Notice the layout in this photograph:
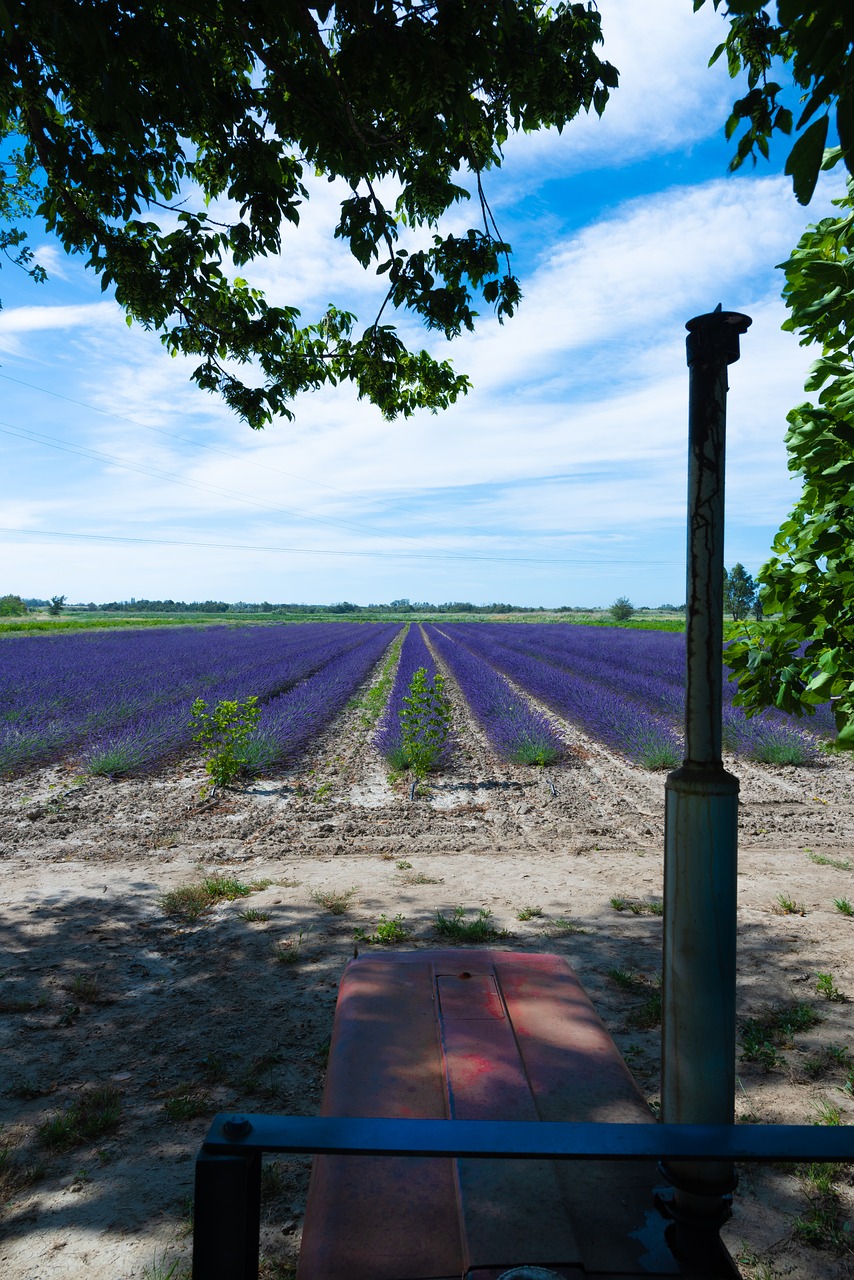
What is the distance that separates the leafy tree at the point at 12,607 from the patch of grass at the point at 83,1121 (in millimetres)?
83716

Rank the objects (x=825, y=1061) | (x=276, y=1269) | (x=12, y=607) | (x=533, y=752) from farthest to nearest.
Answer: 1. (x=12, y=607)
2. (x=533, y=752)
3. (x=825, y=1061)
4. (x=276, y=1269)

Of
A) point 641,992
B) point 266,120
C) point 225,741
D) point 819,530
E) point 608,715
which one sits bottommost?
point 641,992

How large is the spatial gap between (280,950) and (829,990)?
2.75m

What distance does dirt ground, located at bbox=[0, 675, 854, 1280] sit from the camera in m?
2.00

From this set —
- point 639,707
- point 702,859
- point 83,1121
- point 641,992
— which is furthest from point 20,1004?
point 639,707

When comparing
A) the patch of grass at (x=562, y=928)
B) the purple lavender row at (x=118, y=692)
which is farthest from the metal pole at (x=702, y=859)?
the purple lavender row at (x=118, y=692)

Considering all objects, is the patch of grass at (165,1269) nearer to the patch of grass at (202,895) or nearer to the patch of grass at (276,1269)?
the patch of grass at (276,1269)

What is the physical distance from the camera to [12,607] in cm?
7825

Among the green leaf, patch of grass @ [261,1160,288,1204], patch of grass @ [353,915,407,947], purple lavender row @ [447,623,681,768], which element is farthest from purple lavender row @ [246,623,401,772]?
the green leaf

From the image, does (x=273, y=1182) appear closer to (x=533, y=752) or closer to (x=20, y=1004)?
(x=20, y=1004)

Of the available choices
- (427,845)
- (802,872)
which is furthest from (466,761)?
(802,872)

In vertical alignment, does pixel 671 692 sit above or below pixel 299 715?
above

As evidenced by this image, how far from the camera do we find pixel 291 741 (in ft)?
31.1

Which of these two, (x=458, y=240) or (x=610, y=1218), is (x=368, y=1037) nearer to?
(x=610, y=1218)
